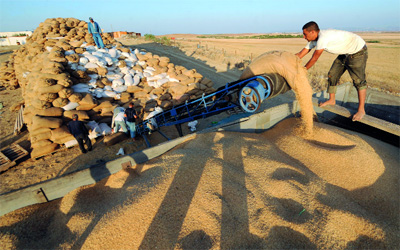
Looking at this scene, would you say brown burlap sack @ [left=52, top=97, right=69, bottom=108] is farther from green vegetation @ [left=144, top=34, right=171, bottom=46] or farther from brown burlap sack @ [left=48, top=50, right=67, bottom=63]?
green vegetation @ [left=144, top=34, right=171, bottom=46]

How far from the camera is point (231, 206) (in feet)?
7.70

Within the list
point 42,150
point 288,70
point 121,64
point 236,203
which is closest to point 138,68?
point 121,64

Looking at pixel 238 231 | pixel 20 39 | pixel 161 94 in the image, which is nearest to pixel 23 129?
pixel 161 94

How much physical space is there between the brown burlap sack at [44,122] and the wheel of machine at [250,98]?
558cm

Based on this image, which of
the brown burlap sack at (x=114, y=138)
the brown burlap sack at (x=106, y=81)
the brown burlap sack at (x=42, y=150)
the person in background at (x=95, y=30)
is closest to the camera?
the brown burlap sack at (x=42, y=150)

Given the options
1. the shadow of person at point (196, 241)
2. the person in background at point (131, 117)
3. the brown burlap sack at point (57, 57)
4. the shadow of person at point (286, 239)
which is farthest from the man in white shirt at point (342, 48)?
the brown burlap sack at point (57, 57)

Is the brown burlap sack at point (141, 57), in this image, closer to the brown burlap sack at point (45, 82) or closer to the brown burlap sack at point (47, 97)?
the brown burlap sack at point (45, 82)

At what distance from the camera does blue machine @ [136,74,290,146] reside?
10.3ft

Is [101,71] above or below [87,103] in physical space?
above

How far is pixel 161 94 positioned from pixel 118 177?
5.54 m

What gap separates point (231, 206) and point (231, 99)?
2334mm

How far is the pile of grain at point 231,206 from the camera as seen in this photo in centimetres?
205

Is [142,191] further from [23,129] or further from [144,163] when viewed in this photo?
[23,129]

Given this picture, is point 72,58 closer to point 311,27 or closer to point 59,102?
point 59,102
